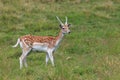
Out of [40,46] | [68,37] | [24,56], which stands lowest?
[68,37]

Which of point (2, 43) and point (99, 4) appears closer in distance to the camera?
point (2, 43)

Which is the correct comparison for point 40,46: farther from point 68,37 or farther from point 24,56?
point 68,37

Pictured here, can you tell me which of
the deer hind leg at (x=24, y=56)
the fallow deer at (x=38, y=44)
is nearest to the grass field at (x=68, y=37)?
the deer hind leg at (x=24, y=56)

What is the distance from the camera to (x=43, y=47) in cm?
1074

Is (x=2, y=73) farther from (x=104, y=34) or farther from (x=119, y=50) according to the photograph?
(x=104, y=34)

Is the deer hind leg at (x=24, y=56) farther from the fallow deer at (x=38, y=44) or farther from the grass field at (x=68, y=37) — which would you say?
the grass field at (x=68, y=37)

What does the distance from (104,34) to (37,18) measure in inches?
130

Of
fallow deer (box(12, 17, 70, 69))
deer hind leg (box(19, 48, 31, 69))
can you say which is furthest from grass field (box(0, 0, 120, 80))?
fallow deer (box(12, 17, 70, 69))

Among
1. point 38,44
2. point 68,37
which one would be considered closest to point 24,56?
point 38,44

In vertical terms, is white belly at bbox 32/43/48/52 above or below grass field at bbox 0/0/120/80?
above

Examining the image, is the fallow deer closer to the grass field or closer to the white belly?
the white belly

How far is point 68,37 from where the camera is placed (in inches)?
549

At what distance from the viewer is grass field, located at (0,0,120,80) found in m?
8.66

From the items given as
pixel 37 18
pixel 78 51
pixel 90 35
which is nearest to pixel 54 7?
pixel 37 18
